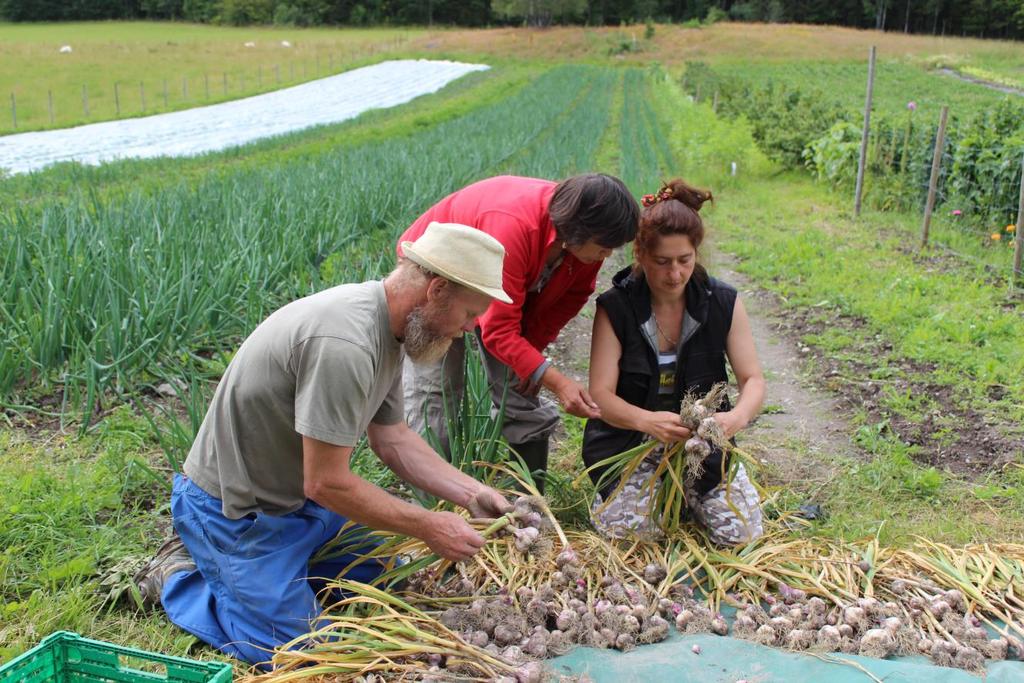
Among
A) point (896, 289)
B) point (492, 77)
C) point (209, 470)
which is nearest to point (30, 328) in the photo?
point (209, 470)

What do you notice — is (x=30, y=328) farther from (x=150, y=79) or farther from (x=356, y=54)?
(x=356, y=54)

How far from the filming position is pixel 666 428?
2461 mm

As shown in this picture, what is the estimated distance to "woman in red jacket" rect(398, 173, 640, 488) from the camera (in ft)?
8.07

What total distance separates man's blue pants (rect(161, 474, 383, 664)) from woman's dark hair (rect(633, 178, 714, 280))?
123 centimetres

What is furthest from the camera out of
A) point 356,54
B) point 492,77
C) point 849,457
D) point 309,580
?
point 356,54

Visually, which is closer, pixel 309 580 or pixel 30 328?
pixel 309 580

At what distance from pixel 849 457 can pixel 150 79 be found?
31674 mm

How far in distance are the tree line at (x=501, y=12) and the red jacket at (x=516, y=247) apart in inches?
2232

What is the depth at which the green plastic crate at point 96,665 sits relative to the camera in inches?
58.9

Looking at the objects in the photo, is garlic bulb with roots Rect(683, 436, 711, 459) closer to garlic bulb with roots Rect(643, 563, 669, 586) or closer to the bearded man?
garlic bulb with roots Rect(643, 563, 669, 586)

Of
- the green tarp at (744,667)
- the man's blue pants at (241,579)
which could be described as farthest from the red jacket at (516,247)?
the green tarp at (744,667)

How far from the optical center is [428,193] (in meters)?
6.61

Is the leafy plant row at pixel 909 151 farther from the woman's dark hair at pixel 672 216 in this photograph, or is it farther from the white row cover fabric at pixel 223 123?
the white row cover fabric at pixel 223 123

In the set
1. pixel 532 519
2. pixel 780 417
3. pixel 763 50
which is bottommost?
pixel 780 417
